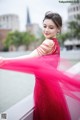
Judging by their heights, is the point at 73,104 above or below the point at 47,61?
below

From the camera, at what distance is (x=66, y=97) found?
0.92 m

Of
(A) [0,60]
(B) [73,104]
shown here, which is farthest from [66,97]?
(A) [0,60]

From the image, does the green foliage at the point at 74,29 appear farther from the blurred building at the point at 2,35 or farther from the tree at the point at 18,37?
the blurred building at the point at 2,35

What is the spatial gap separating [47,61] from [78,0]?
32cm

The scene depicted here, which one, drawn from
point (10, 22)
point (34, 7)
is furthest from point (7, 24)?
point (34, 7)

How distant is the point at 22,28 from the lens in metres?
1.17

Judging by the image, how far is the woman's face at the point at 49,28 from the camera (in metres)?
0.87

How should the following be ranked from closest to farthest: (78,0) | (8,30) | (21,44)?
(78,0) → (8,30) → (21,44)

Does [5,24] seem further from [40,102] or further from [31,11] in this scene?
[40,102]

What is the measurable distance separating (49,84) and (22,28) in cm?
39

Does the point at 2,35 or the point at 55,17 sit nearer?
the point at 55,17

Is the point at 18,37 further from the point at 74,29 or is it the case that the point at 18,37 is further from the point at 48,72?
the point at 48,72

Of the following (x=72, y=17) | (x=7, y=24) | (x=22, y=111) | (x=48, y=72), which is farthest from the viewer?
(x=72, y=17)

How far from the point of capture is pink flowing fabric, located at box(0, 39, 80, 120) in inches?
32.4
